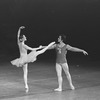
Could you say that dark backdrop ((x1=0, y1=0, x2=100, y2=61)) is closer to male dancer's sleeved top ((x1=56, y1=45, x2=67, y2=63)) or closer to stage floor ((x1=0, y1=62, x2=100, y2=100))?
stage floor ((x1=0, y1=62, x2=100, y2=100))

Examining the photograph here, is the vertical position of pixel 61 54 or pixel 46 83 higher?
pixel 61 54

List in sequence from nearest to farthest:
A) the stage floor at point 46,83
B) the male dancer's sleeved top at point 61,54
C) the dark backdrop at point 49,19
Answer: the stage floor at point 46,83
the male dancer's sleeved top at point 61,54
the dark backdrop at point 49,19

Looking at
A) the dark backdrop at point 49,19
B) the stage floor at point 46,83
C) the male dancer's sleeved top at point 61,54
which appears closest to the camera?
the stage floor at point 46,83

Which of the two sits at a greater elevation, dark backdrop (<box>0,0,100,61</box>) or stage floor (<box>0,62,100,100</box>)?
dark backdrop (<box>0,0,100,61</box>)

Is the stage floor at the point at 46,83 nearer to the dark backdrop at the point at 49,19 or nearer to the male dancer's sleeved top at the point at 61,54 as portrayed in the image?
the male dancer's sleeved top at the point at 61,54

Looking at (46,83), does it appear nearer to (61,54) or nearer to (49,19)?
(61,54)

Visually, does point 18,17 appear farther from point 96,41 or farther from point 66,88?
point 66,88

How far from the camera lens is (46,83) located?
12.8m

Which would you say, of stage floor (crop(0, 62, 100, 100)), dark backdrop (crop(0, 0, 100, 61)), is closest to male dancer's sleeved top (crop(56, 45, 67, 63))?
stage floor (crop(0, 62, 100, 100))

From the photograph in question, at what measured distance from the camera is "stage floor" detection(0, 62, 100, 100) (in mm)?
10562

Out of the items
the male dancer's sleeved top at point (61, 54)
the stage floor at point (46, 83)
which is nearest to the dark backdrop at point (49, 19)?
the stage floor at point (46, 83)

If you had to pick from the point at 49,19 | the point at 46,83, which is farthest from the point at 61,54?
the point at 49,19

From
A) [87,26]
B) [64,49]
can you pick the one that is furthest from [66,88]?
[87,26]

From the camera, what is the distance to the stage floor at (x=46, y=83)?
10.6 meters
